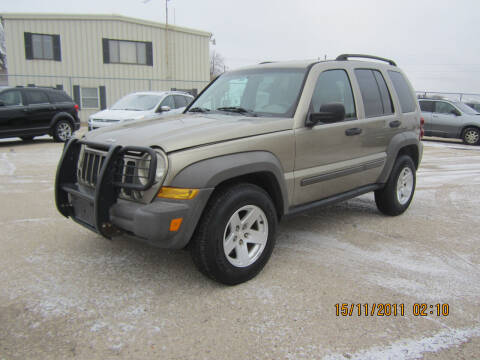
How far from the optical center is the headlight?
9.71 ft

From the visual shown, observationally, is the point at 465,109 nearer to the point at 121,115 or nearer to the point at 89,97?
the point at 121,115

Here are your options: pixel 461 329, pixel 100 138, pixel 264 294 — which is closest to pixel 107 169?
pixel 100 138

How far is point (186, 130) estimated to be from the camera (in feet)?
11.1

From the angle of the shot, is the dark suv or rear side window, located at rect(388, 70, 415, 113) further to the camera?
the dark suv

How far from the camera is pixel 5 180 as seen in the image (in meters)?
7.23


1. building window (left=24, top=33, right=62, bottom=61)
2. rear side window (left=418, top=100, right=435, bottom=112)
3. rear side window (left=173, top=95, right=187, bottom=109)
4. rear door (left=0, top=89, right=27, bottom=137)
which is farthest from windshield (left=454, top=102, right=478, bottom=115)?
building window (left=24, top=33, right=62, bottom=61)

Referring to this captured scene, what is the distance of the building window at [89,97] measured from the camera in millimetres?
22547

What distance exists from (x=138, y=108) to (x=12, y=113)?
11.3 ft

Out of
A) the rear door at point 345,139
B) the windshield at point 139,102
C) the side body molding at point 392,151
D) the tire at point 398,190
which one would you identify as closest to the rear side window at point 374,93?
the rear door at point 345,139

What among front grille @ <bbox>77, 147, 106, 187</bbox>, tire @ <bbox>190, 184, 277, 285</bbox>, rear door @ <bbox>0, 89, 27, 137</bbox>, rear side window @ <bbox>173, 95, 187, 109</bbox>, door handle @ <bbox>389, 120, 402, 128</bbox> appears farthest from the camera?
rear side window @ <bbox>173, 95, 187, 109</bbox>

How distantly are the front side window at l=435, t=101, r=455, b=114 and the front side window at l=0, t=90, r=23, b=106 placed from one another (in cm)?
1434

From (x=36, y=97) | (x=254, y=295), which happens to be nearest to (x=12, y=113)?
(x=36, y=97)

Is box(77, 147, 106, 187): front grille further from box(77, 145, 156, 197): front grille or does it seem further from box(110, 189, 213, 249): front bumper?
box(110, 189, 213, 249): front bumper

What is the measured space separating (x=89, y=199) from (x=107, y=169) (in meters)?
0.36
